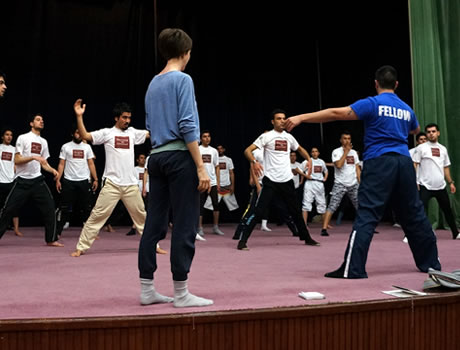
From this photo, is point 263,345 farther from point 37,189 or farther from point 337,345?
point 37,189

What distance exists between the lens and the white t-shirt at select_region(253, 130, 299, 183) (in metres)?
5.79

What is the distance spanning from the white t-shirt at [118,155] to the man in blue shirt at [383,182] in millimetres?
2399

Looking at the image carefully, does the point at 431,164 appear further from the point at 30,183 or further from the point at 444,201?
the point at 30,183

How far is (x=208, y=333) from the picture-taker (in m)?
2.21

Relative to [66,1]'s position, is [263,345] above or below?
below

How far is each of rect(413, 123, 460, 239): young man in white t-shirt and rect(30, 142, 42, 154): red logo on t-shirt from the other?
197 inches

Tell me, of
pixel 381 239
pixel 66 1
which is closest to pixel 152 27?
pixel 66 1

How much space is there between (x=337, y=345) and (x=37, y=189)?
4.46 m

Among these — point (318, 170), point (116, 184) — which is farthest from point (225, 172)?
point (116, 184)

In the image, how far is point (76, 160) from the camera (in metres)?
7.54

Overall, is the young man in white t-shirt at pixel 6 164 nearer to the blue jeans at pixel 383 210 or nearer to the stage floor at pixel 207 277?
the stage floor at pixel 207 277

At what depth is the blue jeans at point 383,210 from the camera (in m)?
3.54

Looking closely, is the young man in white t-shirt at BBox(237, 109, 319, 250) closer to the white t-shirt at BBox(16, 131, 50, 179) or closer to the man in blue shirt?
the man in blue shirt

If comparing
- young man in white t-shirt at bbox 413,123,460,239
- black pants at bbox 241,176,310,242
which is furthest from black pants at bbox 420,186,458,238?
black pants at bbox 241,176,310,242
